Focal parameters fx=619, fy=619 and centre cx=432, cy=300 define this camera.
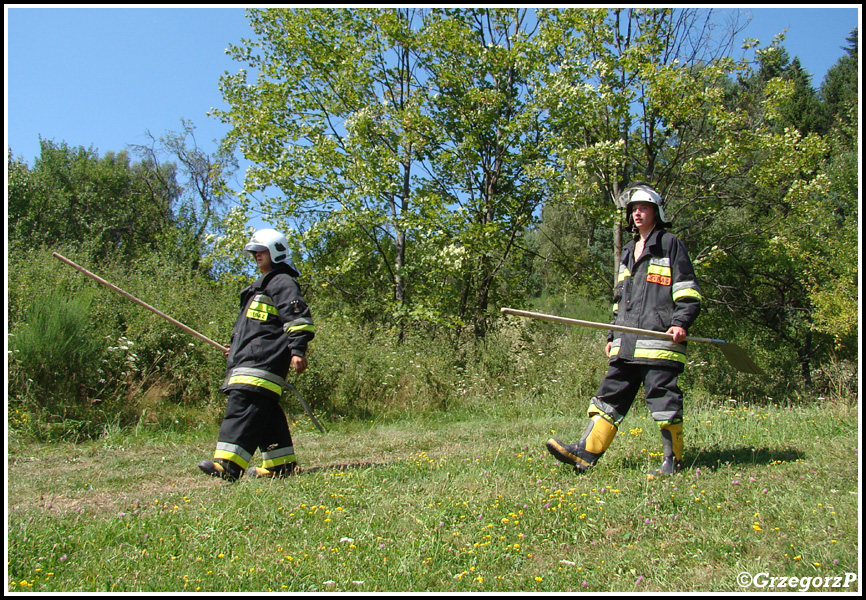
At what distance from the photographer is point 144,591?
9.39 feet

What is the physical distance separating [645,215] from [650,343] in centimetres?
106

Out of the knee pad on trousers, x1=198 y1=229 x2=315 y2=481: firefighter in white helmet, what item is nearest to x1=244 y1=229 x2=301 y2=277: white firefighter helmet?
x1=198 y1=229 x2=315 y2=481: firefighter in white helmet

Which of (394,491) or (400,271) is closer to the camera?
(394,491)

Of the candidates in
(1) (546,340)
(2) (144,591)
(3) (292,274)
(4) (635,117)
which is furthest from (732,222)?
(2) (144,591)

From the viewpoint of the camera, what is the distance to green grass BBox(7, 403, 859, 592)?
296 cm

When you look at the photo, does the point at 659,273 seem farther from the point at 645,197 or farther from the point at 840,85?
the point at 840,85

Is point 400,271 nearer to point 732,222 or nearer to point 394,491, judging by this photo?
point 394,491

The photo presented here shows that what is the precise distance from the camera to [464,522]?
3715mm

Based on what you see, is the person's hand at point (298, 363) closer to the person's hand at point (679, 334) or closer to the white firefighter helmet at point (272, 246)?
the white firefighter helmet at point (272, 246)

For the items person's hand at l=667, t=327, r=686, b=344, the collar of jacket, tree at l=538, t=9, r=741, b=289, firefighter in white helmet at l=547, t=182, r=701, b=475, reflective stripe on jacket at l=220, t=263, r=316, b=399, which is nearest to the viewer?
person's hand at l=667, t=327, r=686, b=344

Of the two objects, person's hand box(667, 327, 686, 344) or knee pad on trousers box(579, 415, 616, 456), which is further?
knee pad on trousers box(579, 415, 616, 456)

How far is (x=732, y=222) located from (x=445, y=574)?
19.1m

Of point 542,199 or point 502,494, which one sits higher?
point 542,199

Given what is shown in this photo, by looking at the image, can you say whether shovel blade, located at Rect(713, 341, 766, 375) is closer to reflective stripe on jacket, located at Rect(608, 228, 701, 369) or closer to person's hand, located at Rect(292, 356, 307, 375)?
reflective stripe on jacket, located at Rect(608, 228, 701, 369)
